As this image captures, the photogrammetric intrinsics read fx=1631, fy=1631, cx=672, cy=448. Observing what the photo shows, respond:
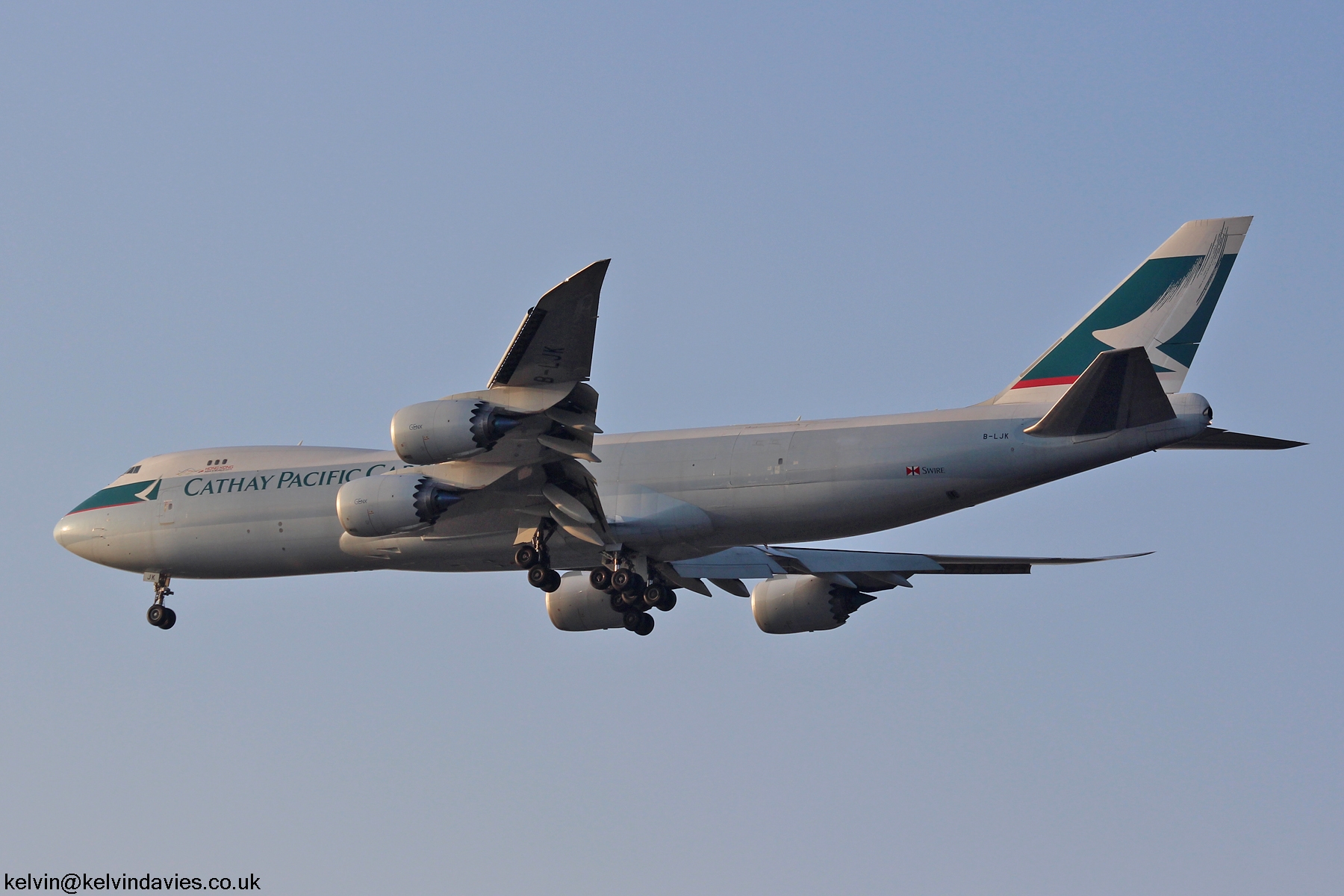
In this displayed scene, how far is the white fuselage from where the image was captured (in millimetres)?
27344

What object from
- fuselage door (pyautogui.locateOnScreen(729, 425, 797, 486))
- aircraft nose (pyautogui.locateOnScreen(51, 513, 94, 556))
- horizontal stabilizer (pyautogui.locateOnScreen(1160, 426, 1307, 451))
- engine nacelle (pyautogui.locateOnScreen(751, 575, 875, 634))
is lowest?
horizontal stabilizer (pyautogui.locateOnScreen(1160, 426, 1307, 451))

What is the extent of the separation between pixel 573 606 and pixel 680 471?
6849 mm

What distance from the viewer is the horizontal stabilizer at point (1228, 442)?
86.9 ft

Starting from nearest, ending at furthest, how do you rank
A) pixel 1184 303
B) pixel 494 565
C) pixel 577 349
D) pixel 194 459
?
pixel 577 349, pixel 1184 303, pixel 494 565, pixel 194 459

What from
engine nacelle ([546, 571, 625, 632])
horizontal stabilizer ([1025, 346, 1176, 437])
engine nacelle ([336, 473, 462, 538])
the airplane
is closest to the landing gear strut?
the airplane

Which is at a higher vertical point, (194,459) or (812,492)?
(194,459)

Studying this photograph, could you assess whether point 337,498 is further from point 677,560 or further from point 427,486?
point 677,560

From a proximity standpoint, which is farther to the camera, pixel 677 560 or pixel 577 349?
pixel 677 560

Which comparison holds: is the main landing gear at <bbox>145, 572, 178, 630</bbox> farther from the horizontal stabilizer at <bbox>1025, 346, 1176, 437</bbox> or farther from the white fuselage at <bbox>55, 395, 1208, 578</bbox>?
the horizontal stabilizer at <bbox>1025, 346, 1176, 437</bbox>

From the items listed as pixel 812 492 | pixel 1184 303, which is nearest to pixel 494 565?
pixel 812 492

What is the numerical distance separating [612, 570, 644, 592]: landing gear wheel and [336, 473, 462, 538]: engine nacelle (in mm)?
3301

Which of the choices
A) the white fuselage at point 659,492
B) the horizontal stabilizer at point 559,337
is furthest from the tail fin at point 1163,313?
the horizontal stabilizer at point 559,337

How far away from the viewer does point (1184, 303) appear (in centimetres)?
2795

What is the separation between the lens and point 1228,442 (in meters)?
26.7
